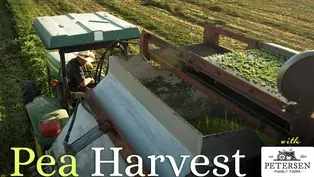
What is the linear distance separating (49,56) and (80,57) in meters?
1.81

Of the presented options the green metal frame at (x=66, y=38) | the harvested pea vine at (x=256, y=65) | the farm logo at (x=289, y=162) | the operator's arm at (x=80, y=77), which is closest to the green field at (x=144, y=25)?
the green metal frame at (x=66, y=38)

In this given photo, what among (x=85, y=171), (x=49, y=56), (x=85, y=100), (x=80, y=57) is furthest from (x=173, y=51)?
(x=49, y=56)

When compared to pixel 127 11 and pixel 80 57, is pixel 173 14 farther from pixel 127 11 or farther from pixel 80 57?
pixel 80 57

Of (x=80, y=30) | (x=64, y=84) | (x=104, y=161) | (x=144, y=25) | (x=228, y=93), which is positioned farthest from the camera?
(x=144, y=25)

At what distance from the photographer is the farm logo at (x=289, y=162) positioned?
8.48 feet

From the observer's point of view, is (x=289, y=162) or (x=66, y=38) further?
(x=66, y=38)

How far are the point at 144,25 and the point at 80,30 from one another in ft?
31.1

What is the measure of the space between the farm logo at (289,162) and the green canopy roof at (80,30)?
2872 mm

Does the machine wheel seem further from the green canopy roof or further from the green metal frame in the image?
the green canopy roof

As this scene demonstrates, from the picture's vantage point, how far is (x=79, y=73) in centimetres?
548

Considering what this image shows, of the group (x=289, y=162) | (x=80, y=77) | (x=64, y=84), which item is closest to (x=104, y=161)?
(x=289, y=162)

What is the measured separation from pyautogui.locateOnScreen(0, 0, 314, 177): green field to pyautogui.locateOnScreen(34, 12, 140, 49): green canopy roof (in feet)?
7.17

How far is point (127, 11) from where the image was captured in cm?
1623

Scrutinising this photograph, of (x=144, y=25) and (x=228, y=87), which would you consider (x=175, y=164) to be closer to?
(x=228, y=87)
